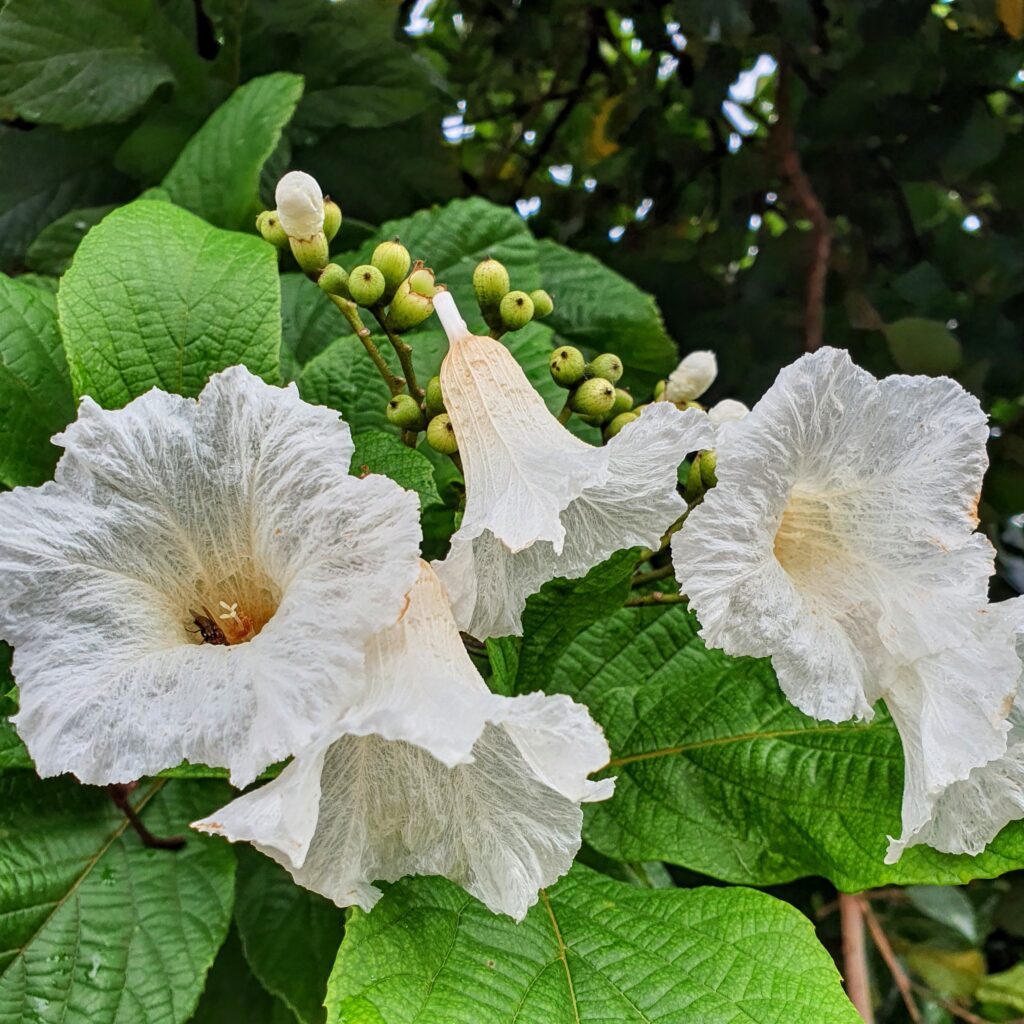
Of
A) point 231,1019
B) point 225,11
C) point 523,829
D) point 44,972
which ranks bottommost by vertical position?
point 231,1019

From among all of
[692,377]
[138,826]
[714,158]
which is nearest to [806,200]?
[714,158]

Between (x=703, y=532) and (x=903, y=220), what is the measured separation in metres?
1.35

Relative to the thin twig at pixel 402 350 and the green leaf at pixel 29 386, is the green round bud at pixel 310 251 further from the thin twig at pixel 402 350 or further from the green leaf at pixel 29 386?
the green leaf at pixel 29 386

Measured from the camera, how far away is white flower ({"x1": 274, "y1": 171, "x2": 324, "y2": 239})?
2.47ft

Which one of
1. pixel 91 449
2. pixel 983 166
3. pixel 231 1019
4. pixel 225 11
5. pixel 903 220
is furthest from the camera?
pixel 903 220

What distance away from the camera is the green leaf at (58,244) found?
3.76ft

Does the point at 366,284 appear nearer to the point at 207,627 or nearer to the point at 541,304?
the point at 541,304

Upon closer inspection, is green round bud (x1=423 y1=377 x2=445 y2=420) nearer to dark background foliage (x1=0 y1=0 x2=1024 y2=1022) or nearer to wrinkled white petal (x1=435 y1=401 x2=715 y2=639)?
wrinkled white petal (x1=435 y1=401 x2=715 y2=639)

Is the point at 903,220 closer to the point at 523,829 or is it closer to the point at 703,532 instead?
the point at 703,532

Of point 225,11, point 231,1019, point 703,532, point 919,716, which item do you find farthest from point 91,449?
point 225,11

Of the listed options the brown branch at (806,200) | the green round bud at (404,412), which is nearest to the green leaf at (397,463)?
the green round bud at (404,412)

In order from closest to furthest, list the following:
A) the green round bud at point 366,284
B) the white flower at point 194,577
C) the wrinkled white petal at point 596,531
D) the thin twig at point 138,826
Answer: the white flower at point 194,577, the wrinkled white petal at point 596,531, the green round bud at point 366,284, the thin twig at point 138,826

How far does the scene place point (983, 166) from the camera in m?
1.61

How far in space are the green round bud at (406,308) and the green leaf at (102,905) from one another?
461mm
